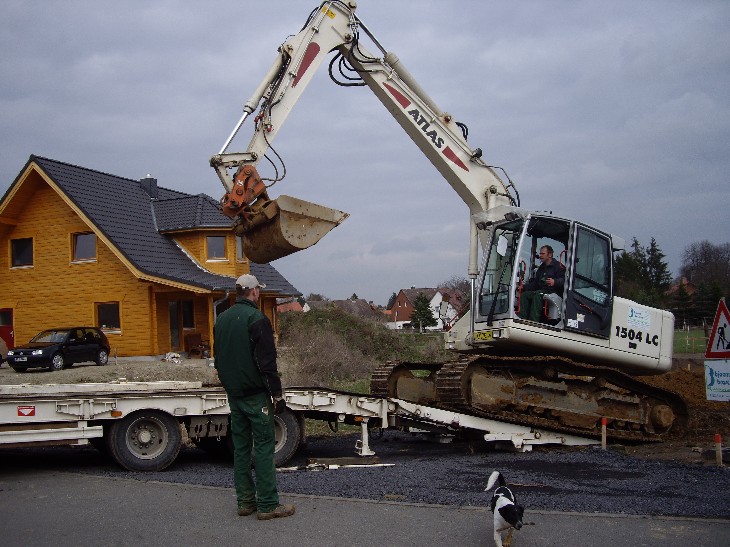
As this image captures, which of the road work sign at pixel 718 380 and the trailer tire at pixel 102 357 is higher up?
the road work sign at pixel 718 380

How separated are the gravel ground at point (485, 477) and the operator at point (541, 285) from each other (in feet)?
6.61

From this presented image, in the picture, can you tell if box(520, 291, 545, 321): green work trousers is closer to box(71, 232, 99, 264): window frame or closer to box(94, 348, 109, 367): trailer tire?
box(94, 348, 109, 367): trailer tire

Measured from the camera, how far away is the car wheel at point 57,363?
79.8ft

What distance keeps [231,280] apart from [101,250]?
505 cm

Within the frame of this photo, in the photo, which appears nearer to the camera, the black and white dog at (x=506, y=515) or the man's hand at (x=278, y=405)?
the black and white dog at (x=506, y=515)

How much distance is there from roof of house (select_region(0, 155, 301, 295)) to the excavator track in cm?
1614

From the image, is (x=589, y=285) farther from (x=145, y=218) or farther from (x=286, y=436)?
(x=145, y=218)

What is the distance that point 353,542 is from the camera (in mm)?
5816

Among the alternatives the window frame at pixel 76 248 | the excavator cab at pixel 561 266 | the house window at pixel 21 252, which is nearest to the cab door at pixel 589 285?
the excavator cab at pixel 561 266

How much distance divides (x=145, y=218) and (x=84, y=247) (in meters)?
2.71

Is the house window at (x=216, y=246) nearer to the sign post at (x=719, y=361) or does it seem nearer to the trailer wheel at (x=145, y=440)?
the trailer wheel at (x=145, y=440)

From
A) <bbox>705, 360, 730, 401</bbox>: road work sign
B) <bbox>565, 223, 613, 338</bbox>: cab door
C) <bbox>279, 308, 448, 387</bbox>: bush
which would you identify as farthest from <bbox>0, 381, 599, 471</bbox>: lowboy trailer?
<bbox>279, 308, 448, 387</bbox>: bush

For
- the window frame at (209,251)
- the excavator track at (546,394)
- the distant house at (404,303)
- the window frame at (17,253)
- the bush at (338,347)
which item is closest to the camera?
the excavator track at (546,394)

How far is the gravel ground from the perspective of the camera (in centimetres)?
700
